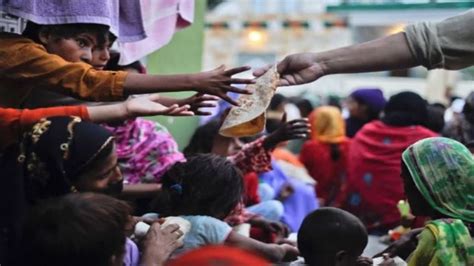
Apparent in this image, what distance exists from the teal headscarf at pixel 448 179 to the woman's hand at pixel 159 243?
32.8 inches

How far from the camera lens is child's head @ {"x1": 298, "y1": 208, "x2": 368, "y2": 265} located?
2980 mm

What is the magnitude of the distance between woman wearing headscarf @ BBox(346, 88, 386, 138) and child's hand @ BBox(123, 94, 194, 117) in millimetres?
5115

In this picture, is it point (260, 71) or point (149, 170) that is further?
point (149, 170)

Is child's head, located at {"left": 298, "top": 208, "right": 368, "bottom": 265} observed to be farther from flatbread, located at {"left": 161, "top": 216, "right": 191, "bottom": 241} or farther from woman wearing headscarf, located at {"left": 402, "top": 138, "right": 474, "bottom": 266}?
flatbread, located at {"left": 161, "top": 216, "right": 191, "bottom": 241}

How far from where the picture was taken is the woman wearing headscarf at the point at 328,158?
23.7ft

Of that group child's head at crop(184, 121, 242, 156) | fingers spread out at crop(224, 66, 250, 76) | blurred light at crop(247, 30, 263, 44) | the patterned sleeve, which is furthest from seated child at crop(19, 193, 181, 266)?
blurred light at crop(247, 30, 263, 44)

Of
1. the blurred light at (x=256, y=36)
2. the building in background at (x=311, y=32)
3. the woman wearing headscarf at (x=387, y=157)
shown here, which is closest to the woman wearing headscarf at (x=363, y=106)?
the woman wearing headscarf at (x=387, y=157)

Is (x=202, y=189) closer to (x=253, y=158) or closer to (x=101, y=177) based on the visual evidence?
(x=101, y=177)

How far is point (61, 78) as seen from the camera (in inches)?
102

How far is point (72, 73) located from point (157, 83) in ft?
0.87

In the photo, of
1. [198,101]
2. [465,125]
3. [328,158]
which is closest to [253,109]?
[198,101]

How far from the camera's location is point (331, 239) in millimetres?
2990

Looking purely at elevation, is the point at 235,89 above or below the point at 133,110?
above

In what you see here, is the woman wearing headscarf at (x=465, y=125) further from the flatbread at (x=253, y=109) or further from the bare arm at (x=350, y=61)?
the flatbread at (x=253, y=109)
